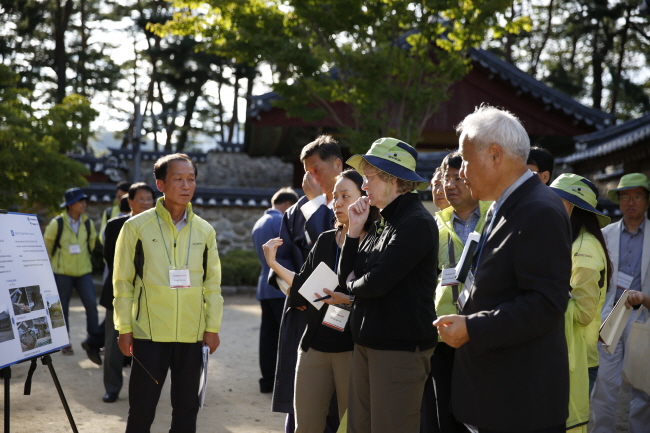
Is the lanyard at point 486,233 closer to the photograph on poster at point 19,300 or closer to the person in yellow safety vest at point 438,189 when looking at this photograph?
the person in yellow safety vest at point 438,189

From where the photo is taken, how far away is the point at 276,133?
18391 mm

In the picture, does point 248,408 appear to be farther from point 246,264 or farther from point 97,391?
point 246,264

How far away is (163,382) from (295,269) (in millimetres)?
1282

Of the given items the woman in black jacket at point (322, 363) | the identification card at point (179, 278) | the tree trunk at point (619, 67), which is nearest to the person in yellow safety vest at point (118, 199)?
the identification card at point (179, 278)

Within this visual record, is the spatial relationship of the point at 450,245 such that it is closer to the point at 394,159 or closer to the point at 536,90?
the point at 394,159

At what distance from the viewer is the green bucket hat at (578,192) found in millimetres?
3484

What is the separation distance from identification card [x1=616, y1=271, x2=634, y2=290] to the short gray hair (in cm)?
264

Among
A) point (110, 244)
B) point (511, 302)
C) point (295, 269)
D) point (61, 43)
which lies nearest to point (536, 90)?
point (110, 244)

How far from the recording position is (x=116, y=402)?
572cm

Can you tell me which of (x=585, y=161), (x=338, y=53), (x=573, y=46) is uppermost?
(x=573, y=46)

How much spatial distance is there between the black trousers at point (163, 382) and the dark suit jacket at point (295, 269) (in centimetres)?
50

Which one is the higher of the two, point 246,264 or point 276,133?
point 276,133

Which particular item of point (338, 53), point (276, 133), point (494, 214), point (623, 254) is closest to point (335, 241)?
point (494, 214)

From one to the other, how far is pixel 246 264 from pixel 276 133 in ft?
16.3
